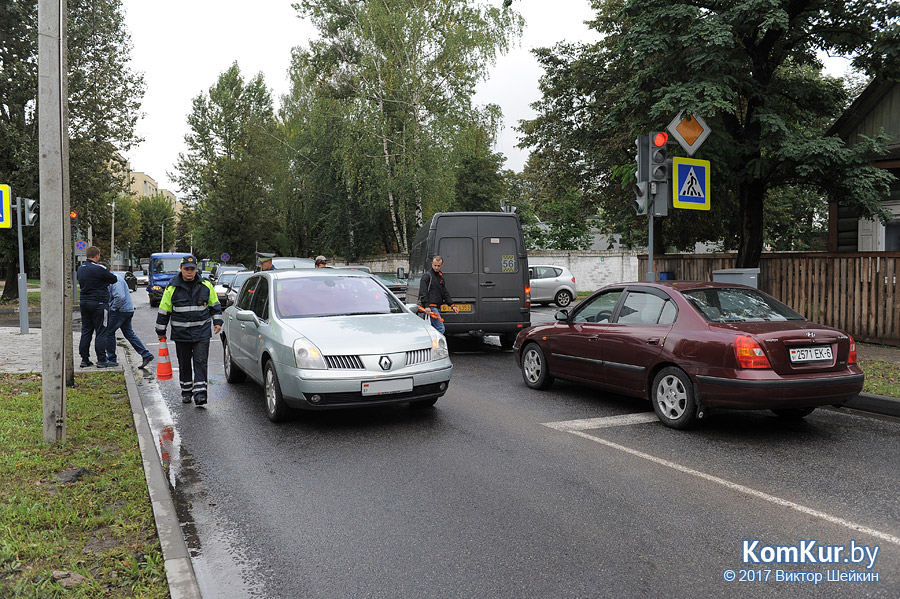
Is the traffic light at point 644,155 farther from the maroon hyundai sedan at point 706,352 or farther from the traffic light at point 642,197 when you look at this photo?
the maroon hyundai sedan at point 706,352

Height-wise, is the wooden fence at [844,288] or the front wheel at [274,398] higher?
the wooden fence at [844,288]

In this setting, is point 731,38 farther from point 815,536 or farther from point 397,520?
point 397,520

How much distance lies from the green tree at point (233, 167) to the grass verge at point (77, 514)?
148 ft

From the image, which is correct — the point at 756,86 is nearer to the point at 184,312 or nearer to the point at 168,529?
the point at 184,312

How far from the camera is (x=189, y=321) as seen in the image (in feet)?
27.0

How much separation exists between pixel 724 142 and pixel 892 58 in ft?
10.0

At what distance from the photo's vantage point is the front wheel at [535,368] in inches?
Result: 354

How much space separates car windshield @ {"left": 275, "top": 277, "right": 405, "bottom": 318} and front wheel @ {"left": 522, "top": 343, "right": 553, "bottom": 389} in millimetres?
2009

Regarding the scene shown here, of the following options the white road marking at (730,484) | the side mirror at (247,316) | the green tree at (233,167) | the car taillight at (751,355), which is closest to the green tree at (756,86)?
the car taillight at (751,355)

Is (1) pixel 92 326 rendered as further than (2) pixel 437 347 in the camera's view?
Yes

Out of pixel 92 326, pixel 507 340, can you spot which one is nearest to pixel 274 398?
pixel 92 326

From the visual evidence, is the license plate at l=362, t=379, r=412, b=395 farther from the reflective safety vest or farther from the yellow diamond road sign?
the yellow diamond road sign

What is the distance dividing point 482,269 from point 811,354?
706 centimetres

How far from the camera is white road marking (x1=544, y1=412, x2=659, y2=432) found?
6922 mm
